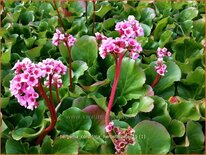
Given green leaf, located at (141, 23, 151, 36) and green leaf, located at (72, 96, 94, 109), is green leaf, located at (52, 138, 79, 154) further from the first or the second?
green leaf, located at (141, 23, 151, 36)

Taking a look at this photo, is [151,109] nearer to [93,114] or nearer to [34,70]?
[93,114]

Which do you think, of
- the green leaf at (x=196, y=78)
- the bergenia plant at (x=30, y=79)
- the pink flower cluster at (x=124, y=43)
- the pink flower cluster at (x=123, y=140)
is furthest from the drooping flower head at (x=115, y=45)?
the green leaf at (x=196, y=78)

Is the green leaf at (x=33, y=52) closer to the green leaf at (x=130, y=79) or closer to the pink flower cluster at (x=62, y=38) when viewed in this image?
the pink flower cluster at (x=62, y=38)

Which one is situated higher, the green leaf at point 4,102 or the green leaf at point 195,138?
the green leaf at point 4,102

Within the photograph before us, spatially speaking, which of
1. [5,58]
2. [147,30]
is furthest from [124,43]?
[147,30]

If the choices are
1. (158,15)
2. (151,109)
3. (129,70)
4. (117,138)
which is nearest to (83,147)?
(117,138)

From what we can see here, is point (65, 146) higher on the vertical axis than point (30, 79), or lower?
lower

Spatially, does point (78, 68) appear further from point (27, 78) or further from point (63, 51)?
point (27, 78)
